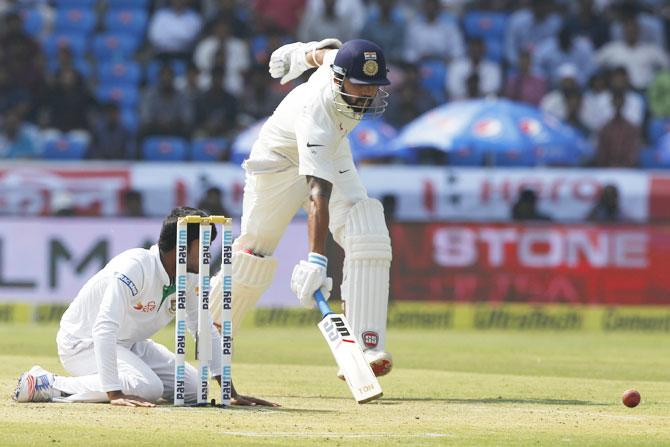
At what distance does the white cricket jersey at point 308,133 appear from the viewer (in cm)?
741

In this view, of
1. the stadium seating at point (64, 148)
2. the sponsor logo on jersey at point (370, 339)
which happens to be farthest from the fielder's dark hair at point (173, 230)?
the stadium seating at point (64, 148)

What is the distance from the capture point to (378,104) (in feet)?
25.0

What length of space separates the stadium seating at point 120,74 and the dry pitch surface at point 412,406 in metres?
6.21

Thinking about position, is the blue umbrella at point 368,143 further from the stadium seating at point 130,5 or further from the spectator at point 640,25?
the stadium seating at point 130,5

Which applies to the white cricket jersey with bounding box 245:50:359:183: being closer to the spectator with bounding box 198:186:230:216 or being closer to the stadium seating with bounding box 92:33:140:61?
the spectator with bounding box 198:186:230:216

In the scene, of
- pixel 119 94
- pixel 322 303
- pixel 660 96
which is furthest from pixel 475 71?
pixel 322 303

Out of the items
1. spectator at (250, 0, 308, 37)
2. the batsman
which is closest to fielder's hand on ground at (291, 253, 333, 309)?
the batsman

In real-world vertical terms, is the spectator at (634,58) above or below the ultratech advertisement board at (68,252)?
above

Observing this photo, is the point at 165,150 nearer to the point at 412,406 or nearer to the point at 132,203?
the point at 132,203

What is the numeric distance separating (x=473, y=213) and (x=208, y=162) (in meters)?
3.09

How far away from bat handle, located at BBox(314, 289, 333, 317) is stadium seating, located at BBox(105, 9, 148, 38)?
38.7ft

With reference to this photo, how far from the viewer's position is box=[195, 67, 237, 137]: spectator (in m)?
17.1

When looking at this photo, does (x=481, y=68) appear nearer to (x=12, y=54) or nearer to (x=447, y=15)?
(x=447, y=15)

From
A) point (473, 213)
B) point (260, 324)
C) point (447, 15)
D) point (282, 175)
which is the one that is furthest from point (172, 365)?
point (447, 15)
